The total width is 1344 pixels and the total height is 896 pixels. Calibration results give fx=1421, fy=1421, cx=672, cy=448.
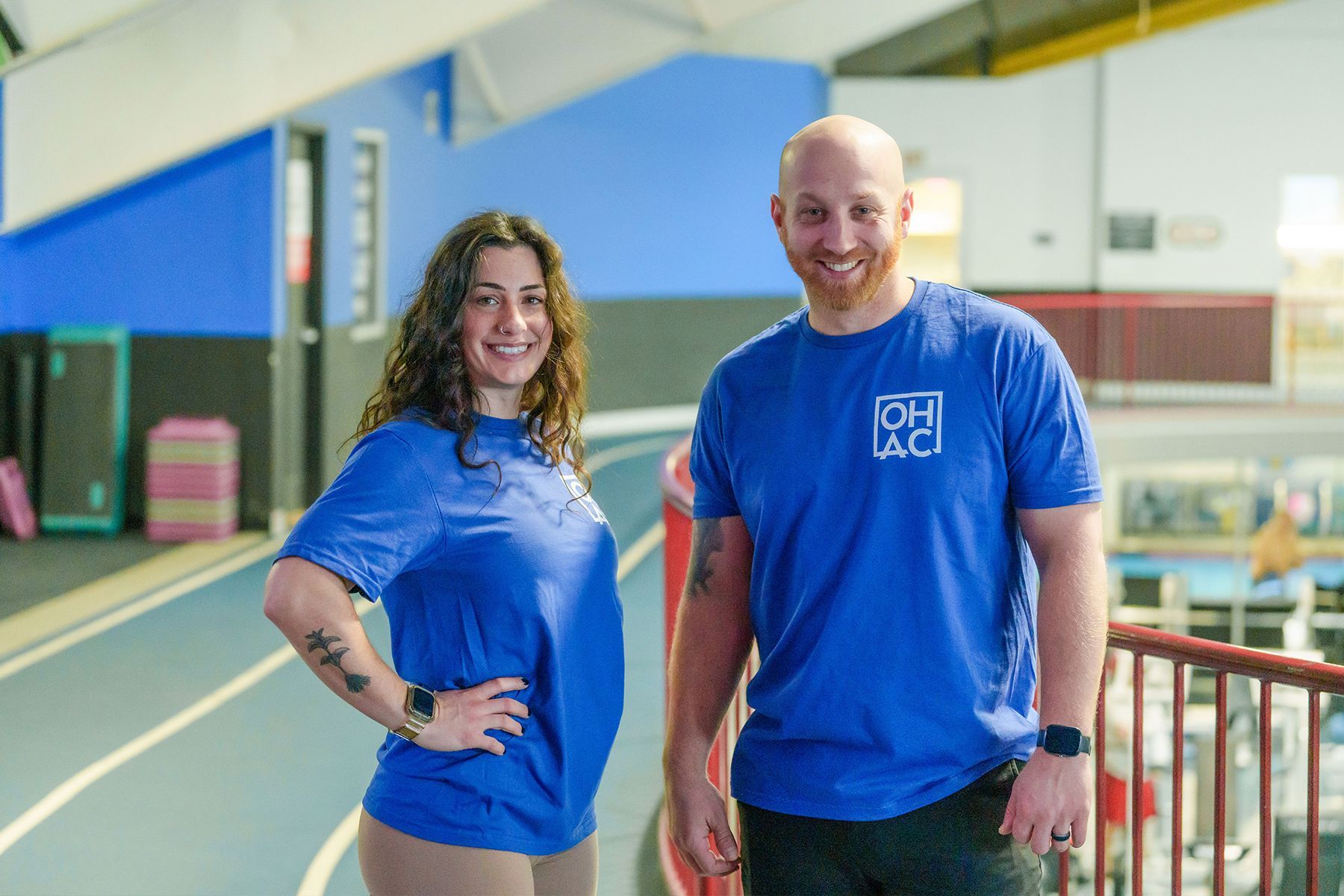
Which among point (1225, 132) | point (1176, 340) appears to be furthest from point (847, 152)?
point (1225, 132)

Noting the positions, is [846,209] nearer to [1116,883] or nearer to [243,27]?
[1116,883]

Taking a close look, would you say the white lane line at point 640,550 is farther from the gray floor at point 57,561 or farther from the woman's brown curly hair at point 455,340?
the woman's brown curly hair at point 455,340

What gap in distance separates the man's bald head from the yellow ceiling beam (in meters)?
13.2

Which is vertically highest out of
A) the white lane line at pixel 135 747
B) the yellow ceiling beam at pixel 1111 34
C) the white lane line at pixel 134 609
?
the yellow ceiling beam at pixel 1111 34

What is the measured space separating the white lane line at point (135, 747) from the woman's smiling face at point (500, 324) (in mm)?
3573

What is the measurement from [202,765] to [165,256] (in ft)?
17.9

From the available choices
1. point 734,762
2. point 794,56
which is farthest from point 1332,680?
point 794,56

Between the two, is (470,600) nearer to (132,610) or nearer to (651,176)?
(132,610)

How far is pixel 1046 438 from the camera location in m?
2.15

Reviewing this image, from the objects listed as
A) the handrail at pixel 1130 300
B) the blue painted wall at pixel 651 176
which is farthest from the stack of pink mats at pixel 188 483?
the handrail at pixel 1130 300

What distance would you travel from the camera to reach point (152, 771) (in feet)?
18.8

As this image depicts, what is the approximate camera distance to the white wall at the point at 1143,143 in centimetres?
1730

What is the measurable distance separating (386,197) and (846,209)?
11.3 meters

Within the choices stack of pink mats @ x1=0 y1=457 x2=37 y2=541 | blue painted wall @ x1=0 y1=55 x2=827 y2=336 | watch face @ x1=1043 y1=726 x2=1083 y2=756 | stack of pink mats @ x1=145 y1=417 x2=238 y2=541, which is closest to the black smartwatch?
watch face @ x1=1043 y1=726 x2=1083 y2=756
